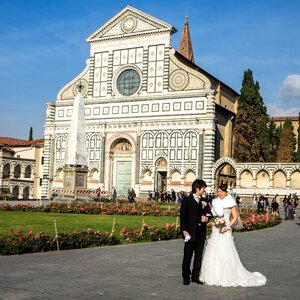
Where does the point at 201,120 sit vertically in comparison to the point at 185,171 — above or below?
above

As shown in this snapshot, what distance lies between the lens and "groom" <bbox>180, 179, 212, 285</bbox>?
864 cm

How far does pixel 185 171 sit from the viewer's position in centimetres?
4906

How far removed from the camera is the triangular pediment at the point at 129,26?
51281 mm

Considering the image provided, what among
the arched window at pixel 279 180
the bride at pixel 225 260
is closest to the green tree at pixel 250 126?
the arched window at pixel 279 180

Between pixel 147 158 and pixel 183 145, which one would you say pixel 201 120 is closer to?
pixel 183 145

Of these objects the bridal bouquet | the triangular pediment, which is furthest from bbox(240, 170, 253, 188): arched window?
the bridal bouquet

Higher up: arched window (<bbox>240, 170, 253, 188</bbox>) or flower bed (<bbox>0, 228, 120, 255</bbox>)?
arched window (<bbox>240, 170, 253, 188</bbox>)

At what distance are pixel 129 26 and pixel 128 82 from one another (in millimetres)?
5849

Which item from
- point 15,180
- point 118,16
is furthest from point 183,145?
point 15,180

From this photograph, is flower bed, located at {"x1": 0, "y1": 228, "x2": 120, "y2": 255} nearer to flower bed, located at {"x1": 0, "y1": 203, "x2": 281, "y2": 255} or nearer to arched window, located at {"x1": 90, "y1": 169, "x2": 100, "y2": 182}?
flower bed, located at {"x1": 0, "y1": 203, "x2": 281, "y2": 255}

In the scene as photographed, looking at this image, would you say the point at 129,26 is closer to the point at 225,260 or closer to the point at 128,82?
the point at 128,82

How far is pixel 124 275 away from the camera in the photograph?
910 centimetres

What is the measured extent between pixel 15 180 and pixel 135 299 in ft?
196

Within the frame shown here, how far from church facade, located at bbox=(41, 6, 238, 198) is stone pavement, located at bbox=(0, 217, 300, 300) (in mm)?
35562
